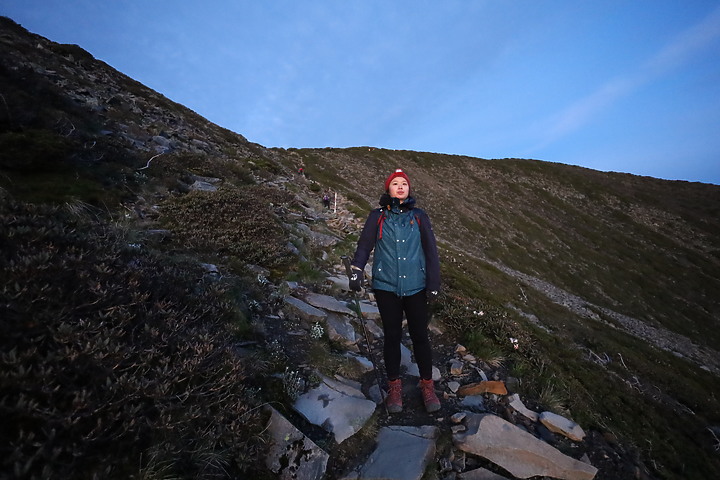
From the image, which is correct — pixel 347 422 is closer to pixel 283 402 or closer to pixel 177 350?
pixel 283 402

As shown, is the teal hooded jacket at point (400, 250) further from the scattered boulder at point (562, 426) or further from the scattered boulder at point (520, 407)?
the scattered boulder at point (562, 426)

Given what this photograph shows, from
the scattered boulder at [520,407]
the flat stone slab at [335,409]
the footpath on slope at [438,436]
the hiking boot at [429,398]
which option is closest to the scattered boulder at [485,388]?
the footpath on slope at [438,436]

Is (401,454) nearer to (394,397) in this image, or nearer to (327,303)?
(394,397)

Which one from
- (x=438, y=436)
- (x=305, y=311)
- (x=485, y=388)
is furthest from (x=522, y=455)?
(x=305, y=311)

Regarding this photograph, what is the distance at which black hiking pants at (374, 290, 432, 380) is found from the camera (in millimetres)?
4969

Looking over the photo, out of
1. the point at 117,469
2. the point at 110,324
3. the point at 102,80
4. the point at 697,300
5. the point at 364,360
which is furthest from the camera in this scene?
the point at 697,300

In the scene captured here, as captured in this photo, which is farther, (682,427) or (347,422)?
(682,427)

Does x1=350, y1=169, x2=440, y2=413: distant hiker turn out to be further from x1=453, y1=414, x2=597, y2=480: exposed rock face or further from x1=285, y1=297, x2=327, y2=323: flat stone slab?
x1=285, y1=297, x2=327, y2=323: flat stone slab

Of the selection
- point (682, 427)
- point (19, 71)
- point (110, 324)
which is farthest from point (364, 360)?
point (19, 71)

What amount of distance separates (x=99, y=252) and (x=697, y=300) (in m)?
57.1

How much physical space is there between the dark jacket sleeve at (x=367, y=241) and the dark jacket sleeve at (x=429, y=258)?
704 millimetres

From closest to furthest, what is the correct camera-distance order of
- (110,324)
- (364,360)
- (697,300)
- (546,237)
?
(110,324) < (364,360) < (697,300) < (546,237)

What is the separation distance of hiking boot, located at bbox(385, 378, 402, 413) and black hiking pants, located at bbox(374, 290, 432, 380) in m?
0.14

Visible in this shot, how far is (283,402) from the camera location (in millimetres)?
4230
